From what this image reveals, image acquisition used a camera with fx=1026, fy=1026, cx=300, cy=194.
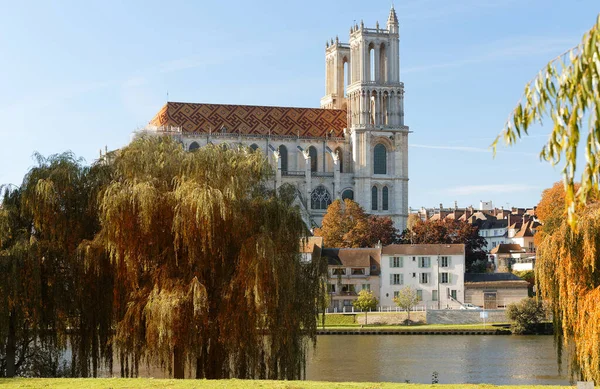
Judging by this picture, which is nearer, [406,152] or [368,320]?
[368,320]

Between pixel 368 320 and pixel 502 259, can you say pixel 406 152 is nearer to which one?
pixel 502 259

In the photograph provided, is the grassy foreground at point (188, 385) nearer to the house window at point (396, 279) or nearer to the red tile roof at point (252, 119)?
the house window at point (396, 279)

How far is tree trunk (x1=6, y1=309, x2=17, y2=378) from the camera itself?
77.8 ft

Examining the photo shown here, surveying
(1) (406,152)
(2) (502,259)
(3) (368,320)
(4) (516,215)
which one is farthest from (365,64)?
(3) (368,320)

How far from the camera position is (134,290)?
73.3 ft

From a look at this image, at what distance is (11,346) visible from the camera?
23969 mm

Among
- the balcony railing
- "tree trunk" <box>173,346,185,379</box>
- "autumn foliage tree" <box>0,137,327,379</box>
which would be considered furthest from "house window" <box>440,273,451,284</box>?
"tree trunk" <box>173,346,185,379</box>

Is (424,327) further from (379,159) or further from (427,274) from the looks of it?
(379,159)

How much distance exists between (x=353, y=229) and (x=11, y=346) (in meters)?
62.0

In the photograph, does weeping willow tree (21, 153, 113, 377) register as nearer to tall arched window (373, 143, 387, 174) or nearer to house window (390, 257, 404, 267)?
house window (390, 257, 404, 267)

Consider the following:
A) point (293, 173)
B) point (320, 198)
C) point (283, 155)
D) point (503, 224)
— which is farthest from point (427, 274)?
point (503, 224)

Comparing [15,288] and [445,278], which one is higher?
[15,288]

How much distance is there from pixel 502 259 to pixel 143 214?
80235 millimetres

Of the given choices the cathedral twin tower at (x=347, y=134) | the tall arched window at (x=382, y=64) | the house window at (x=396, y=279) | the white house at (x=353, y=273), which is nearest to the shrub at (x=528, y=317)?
the house window at (x=396, y=279)
